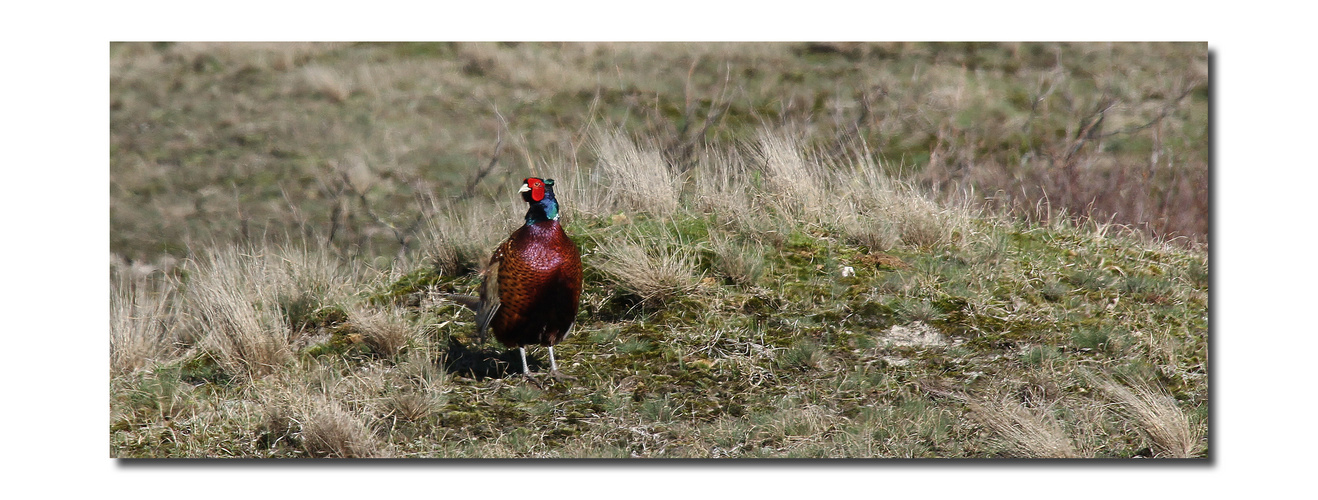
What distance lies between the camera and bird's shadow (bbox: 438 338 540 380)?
4406 millimetres

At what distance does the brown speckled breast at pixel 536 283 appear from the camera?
4059mm

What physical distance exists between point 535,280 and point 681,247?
3.77 feet

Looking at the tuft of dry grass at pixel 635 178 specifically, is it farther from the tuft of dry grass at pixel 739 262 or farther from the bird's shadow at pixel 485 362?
the bird's shadow at pixel 485 362

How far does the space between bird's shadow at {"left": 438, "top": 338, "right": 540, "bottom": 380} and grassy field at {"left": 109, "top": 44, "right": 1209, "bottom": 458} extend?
13mm

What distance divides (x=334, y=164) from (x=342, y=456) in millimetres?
2415

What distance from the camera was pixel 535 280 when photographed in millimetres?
4066

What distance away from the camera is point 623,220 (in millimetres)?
5520

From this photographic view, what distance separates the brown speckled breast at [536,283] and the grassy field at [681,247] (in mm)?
241

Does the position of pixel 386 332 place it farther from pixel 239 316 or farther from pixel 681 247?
pixel 681 247

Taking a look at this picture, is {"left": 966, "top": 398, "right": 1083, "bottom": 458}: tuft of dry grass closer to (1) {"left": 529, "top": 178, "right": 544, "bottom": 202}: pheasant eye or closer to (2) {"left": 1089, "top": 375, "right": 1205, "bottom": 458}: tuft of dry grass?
(2) {"left": 1089, "top": 375, "right": 1205, "bottom": 458}: tuft of dry grass

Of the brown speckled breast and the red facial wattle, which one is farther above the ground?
the red facial wattle

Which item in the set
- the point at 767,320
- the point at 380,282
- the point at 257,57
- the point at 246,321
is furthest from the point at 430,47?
the point at 767,320

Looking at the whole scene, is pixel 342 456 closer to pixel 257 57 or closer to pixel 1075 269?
pixel 257 57

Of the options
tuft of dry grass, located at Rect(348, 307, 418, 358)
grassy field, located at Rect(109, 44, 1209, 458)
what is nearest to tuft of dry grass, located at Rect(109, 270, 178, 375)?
grassy field, located at Rect(109, 44, 1209, 458)
